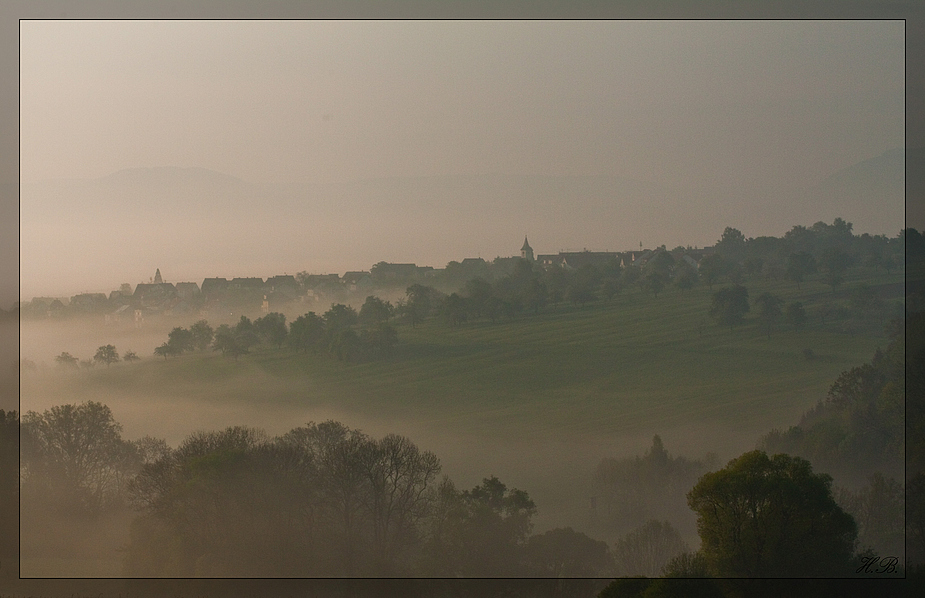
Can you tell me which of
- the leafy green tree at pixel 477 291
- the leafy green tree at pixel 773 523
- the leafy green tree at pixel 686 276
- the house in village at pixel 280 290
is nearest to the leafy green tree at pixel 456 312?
the leafy green tree at pixel 477 291

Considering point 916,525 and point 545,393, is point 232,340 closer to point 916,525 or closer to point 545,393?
point 545,393

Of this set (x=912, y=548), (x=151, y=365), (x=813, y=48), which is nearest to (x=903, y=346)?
(x=912, y=548)

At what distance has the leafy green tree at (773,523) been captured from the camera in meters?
4.74

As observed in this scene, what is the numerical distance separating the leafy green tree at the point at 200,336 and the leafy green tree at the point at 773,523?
3.39 meters

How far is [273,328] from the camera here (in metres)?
5.12

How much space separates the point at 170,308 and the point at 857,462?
183 inches

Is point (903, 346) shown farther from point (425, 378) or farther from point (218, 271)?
point (218, 271)

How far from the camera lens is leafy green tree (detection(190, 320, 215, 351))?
507 cm

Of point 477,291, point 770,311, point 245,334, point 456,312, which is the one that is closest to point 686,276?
point 770,311

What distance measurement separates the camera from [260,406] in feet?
16.4

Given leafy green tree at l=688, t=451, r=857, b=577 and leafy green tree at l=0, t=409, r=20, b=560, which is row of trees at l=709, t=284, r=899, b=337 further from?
leafy green tree at l=0, t=409, r=20, b=560

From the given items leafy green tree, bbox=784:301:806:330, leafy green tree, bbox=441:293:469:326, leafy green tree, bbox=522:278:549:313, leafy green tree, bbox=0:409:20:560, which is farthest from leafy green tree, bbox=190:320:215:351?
leafy green tree, bbox=784:301:806:330

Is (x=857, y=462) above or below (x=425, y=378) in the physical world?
below

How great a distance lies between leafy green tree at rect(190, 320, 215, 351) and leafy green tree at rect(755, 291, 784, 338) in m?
3.73
